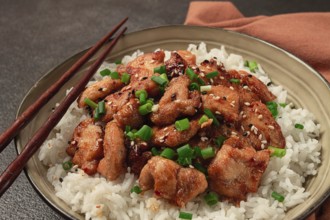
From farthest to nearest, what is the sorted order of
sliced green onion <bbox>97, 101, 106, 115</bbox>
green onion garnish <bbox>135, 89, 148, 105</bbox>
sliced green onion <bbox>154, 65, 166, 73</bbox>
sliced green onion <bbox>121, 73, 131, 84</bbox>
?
sliced green onion <bbox>121, 73, 131, 84</bbox> < sliced green onion <bbox>154, 65, 166, 73</bbox> < sliced green onion <bbox>97, 101, 106, 115</bbox> < green onion garnish <bbox>135, 89, 148, 105</bbox>

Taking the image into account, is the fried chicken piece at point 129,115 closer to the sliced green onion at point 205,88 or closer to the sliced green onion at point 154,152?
the sliced green onion at point 154,152

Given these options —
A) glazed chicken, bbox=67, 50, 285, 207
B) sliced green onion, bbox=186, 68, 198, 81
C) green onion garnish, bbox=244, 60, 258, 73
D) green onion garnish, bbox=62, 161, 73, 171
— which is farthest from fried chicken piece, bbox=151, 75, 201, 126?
green onion garnish, bbox=244, 60, 258, 73

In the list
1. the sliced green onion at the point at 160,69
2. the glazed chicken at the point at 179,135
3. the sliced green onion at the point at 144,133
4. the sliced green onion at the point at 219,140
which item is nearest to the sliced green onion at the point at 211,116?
the glazed chicken at the point at 179,135

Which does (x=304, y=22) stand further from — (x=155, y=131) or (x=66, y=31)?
Result: (x=66, y=31)

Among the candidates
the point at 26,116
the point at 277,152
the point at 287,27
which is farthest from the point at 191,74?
the point at 287,27

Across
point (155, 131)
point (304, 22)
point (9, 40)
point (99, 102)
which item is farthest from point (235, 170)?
point (9, 40)

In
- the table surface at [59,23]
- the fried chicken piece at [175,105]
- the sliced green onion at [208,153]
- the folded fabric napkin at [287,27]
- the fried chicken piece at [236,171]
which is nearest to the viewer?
the fried chicken piece at [236,171]

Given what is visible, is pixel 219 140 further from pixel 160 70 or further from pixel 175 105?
pixel 160 70

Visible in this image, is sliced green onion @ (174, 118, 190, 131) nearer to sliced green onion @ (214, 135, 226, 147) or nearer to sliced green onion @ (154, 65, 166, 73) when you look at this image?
sliced green onion @ (214, 135, 226, 147)
